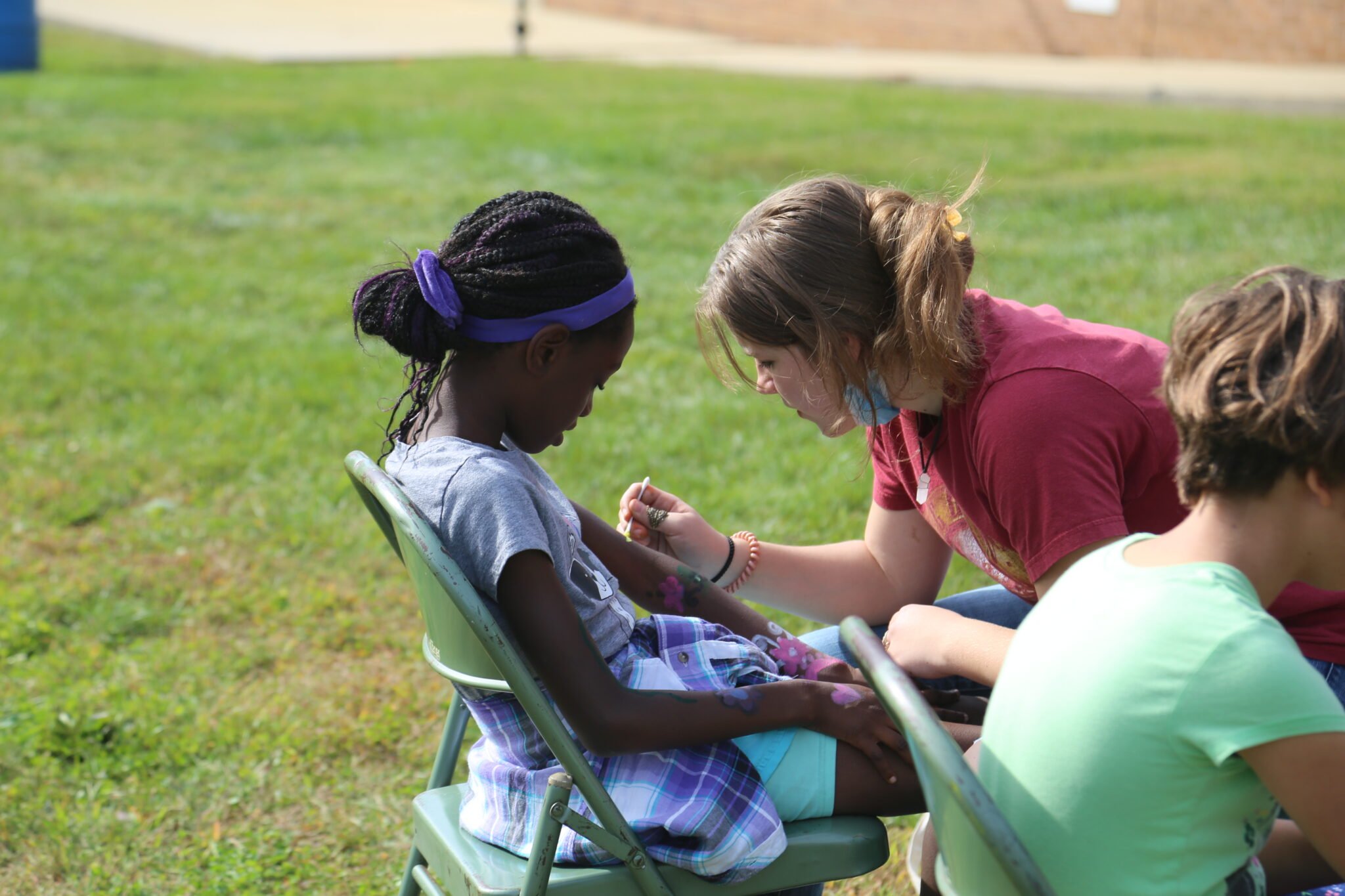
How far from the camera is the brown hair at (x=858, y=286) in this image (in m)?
1.94

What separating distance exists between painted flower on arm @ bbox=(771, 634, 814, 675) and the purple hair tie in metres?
0.72

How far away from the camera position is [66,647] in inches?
136

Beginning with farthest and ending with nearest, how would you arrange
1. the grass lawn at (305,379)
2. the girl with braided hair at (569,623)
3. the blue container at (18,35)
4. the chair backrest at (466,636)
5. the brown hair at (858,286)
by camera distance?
the blue container at (18,35) → the grass lawn at (305,379) → the brown hair at (858,286) → the girl with braided hair at (569,623) → the chair backrest at (466,636)

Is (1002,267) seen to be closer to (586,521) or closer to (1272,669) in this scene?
(586,521)

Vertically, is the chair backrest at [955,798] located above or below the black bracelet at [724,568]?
above

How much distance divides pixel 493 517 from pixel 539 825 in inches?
15.2

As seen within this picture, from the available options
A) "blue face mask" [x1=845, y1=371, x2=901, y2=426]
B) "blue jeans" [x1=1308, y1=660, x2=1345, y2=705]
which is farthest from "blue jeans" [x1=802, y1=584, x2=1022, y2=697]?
"blue jeans" [x1=1308, y1=660, x2=1345, y2=705]

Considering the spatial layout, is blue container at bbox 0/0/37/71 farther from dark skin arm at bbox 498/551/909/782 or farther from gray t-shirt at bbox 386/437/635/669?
dark skin arm at bbox 498/551/909/782

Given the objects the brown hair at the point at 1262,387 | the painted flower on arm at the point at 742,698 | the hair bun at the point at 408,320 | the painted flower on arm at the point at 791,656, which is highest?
the brown hair at the point at 1262,387

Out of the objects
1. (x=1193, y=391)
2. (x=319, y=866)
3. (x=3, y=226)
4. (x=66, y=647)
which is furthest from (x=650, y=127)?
(x=1193, y=391)

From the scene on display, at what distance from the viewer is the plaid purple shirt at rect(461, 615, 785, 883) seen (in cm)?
171

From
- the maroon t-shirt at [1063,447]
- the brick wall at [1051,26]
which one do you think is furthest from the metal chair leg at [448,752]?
the brick wall at [1051,26]

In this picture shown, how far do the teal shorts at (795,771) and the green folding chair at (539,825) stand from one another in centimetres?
A: 2

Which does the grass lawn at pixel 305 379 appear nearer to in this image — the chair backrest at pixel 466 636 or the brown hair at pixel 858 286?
the brown hair at pixel 858 286
